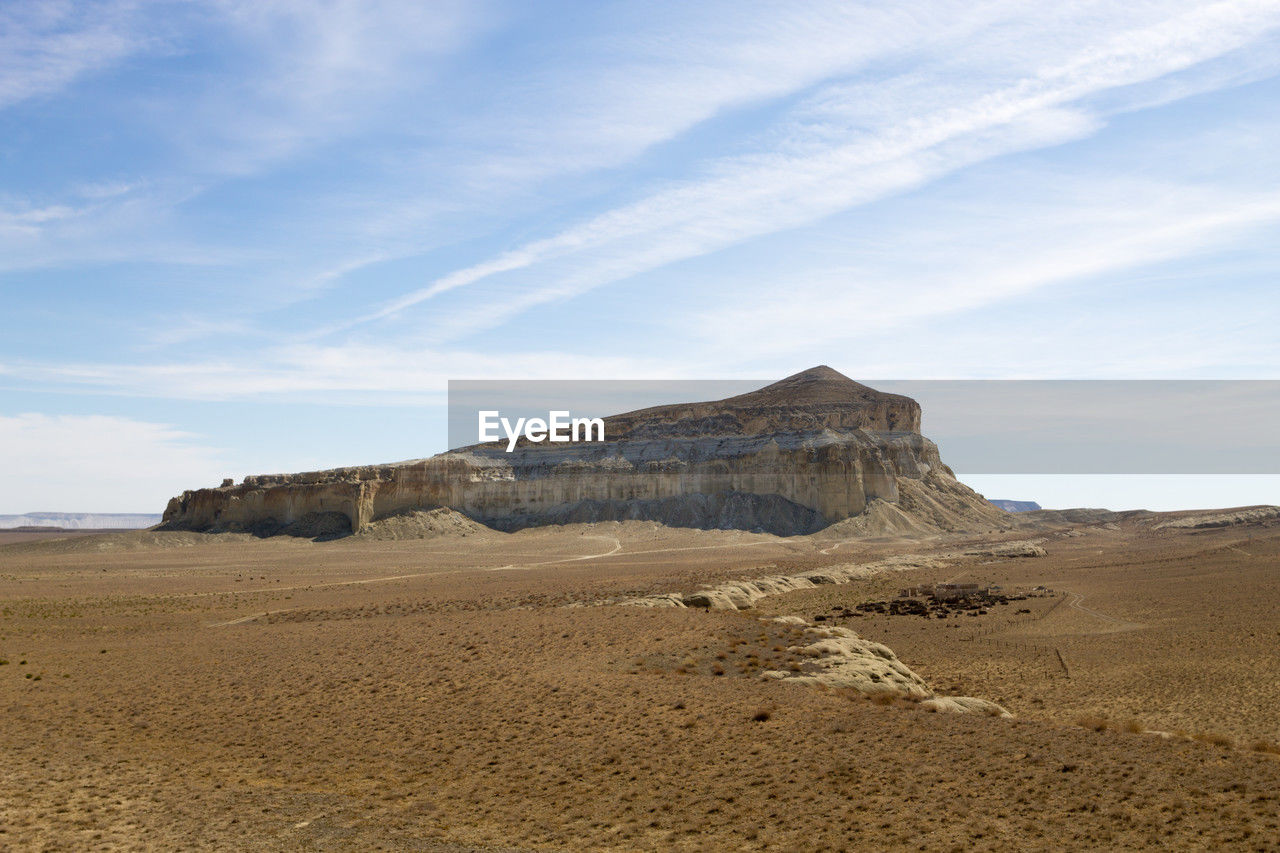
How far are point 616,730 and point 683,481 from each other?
257ft

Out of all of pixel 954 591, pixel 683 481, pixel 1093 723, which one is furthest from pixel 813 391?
pixel 1093 723

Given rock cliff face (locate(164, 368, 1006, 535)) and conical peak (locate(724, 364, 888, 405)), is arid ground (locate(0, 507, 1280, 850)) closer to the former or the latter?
rock cliff face (locate(164, 368, 1006, 535))

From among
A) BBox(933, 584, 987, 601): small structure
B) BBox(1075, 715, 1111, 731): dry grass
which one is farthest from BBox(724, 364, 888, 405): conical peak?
BBox(1075, 715, 1111, 731): dry grass

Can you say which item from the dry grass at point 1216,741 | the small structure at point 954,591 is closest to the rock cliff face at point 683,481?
the small structure at point 954,591

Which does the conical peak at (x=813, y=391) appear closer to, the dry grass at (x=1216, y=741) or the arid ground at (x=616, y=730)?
the arid ground at (x=616, y=730)

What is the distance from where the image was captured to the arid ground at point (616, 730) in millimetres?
10602

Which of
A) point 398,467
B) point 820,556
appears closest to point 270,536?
point 398,467

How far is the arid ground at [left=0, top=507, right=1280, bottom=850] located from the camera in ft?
34.8

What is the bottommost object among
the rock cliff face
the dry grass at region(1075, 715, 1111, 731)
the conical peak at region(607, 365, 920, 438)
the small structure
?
the small structure

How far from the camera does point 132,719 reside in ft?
53.5

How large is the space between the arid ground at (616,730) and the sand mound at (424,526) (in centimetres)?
4987

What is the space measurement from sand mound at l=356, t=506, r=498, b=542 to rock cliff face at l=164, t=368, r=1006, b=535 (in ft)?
4.94

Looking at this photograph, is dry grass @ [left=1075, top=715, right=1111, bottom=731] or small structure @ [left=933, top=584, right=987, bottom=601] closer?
dry grass @ [left=1075, top=715, right=1111, bottom=731]

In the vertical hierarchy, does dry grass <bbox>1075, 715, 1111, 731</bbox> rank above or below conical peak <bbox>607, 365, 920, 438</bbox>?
below
